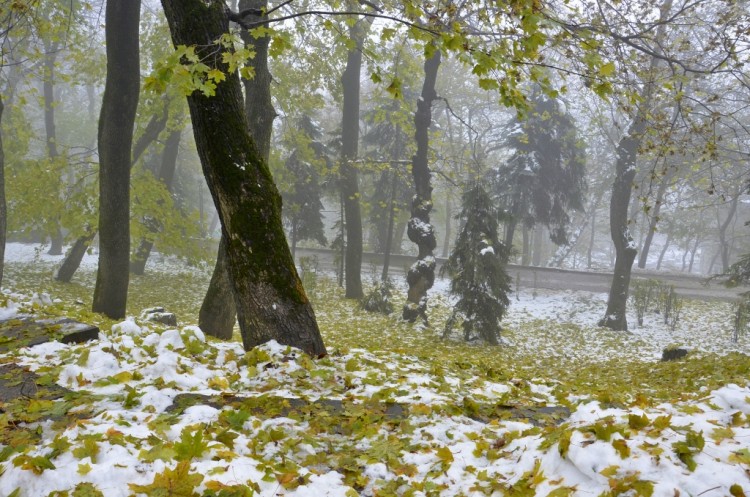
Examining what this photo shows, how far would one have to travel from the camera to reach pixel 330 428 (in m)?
3.20

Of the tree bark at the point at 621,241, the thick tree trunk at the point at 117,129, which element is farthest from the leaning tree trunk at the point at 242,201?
the tree bark at the point at 621,241

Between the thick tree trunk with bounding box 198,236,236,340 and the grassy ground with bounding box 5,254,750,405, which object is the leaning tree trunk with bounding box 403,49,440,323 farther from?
the thick tree trunk with bounding box 198,236,236,340

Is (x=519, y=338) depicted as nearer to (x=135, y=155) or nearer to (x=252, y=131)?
(x=252, y=131)

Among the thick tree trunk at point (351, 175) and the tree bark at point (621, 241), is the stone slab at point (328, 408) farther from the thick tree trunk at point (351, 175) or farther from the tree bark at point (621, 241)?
the tree bark at point (621, 241)

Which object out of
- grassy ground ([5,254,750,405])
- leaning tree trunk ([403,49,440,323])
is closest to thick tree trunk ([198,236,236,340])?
grassy ground ([5,254,750,405])

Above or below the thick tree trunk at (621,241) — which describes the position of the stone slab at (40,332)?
below

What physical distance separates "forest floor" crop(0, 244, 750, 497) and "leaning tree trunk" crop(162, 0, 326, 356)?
0.27 m

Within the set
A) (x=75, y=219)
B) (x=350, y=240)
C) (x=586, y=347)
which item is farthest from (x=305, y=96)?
(x=586, y=347)

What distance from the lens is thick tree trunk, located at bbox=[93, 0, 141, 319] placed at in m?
7.02

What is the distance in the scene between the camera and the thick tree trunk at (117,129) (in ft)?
23.0

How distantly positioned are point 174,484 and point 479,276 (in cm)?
952

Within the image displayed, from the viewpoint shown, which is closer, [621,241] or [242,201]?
[242,201]

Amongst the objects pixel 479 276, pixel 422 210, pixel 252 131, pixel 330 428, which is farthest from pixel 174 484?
pixel 422 210

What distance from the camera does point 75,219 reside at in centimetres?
1162
